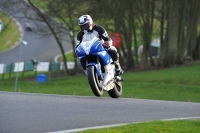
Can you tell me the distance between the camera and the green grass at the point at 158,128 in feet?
31.1

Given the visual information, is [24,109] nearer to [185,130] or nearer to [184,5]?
[185,130]

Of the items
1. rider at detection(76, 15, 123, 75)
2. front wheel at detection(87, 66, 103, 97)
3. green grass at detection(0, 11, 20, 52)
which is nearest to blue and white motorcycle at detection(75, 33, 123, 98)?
front wheel at detection(87, 66, 103, 97)

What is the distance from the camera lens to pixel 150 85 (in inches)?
1417

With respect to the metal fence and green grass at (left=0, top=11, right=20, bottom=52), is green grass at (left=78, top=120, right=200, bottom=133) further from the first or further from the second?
green grass at (left=0, top=11, right=20, bottom=52)

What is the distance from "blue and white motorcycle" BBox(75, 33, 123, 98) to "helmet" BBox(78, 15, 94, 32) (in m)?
0.18

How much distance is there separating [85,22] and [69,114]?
16.1ft

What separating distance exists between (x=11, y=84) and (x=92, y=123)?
31.3 meters

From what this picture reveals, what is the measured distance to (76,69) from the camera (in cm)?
4934

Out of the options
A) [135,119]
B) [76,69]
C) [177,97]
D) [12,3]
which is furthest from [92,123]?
[76,69]

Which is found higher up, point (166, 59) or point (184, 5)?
point (184, 5)

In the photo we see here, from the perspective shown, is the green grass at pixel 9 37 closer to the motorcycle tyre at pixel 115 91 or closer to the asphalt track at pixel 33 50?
the asphalt track at pixel 33 50

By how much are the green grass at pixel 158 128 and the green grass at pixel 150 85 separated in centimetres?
1896

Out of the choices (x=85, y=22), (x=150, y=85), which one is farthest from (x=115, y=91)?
(x=150, y=85)

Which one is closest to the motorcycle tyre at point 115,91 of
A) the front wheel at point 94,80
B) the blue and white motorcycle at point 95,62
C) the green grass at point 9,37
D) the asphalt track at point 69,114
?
the blue and white motorcycle at point 95,62
